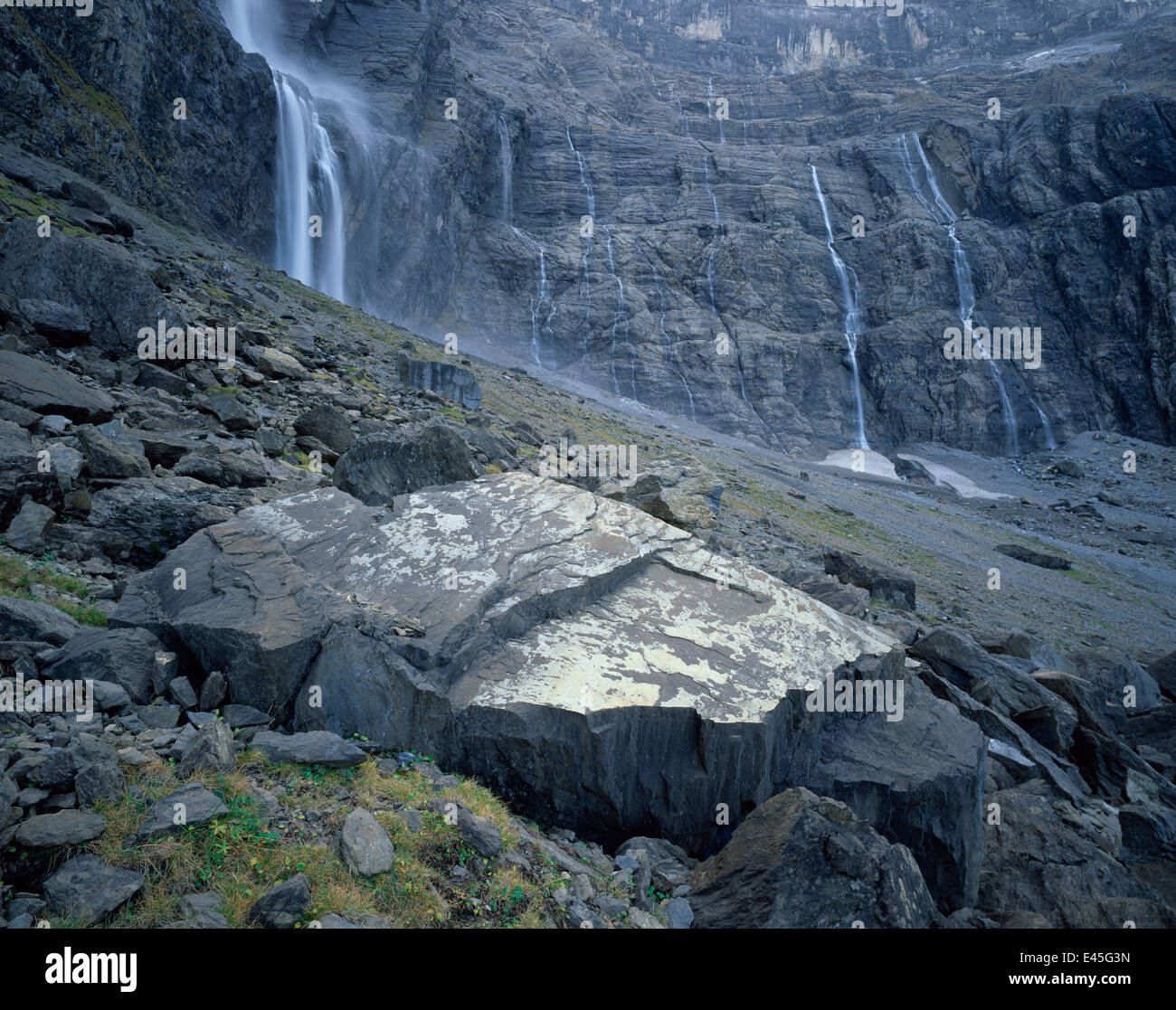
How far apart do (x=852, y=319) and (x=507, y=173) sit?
44806 mm

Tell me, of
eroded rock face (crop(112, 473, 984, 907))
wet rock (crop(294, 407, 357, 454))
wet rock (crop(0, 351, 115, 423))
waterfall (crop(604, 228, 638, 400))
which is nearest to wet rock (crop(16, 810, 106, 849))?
eroded rock face (crop(112, 473, 984, 907))

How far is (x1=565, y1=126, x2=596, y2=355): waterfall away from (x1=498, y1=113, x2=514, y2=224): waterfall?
8736mm

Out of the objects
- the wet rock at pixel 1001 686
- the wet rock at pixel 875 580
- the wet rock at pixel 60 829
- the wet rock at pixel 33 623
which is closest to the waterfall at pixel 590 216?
the wet rock at pixel 875 580

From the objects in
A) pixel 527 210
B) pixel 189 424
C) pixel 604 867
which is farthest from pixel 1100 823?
pixel 527 210

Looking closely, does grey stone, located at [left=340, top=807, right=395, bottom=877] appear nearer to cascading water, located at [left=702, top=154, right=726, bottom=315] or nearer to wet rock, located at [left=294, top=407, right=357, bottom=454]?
wet rock, located at [left=294, top=407, right=357, bottom=454]

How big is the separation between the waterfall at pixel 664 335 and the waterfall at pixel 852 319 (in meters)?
18.8

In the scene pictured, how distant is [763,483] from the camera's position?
37.3 metres

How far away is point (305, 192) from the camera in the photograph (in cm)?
5000

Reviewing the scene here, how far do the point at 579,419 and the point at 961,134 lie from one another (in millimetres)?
74201

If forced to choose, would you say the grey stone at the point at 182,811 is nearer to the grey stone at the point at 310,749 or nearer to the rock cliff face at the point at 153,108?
the grey stone at the point at 310,749

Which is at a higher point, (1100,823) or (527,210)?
(527,210)

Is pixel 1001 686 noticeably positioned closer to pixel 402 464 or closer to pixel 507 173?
pixel 402 464

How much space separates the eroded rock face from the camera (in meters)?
6.15

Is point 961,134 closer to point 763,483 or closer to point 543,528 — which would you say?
point 763,483
